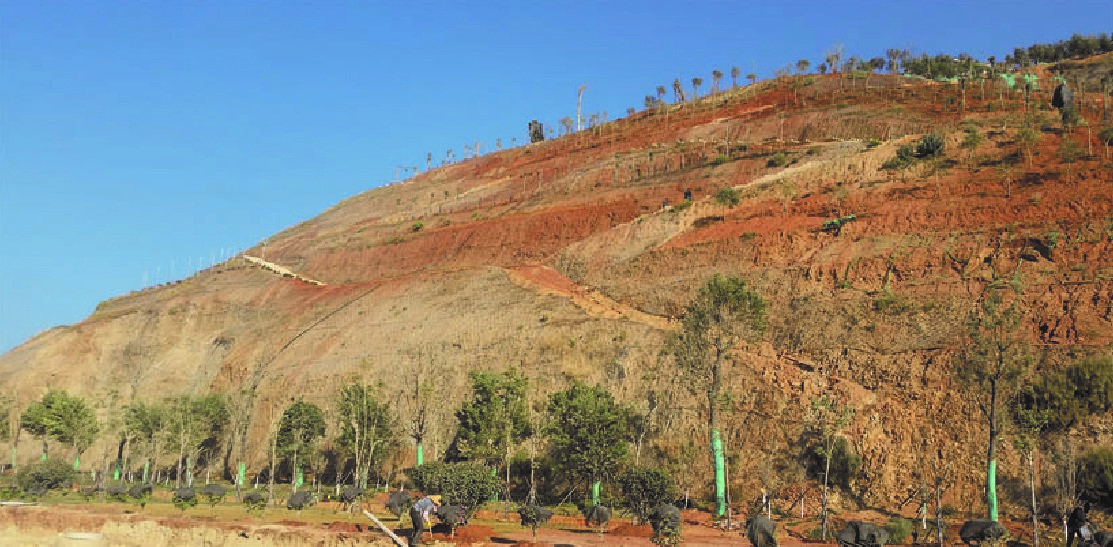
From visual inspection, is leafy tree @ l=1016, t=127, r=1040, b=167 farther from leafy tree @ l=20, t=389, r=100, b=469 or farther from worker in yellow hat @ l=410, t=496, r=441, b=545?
leafy tree @ l=20, t=389, r=100, b=469

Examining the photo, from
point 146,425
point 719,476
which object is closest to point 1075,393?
point 719,476

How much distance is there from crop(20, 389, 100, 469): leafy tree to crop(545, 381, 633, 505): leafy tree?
127 ft

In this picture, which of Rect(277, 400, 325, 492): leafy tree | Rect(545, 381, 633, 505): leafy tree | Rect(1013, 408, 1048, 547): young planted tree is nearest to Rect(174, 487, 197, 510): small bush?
Rect(277, 400, 325, 492): leafy tree

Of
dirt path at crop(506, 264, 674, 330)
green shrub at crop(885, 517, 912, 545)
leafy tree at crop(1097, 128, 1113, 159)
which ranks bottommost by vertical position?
green shrub at crop(885, 517, 912, 545)

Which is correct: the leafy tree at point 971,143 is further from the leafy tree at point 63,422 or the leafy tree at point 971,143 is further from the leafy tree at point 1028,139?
the leafy tree at point 63,422

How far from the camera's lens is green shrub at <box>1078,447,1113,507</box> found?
3117 centimetres

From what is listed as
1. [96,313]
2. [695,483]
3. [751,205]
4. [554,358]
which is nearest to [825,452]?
[695,483]

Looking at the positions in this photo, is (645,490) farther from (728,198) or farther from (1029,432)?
(728,198)

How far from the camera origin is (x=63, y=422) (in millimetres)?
64188

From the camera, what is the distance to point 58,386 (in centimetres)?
8169

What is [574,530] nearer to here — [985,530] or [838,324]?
[985,530]

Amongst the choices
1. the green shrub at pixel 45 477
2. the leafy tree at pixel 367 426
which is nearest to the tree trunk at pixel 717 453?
the leafy tree at pixel 367 426

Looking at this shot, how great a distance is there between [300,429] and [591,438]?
871 inches

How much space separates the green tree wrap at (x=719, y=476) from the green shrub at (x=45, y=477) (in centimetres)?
3703
